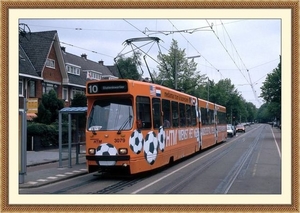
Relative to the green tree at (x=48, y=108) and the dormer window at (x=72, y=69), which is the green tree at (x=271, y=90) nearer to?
the dormer window at (x=72, y=69)

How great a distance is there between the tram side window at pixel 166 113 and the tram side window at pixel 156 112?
0.68 meters

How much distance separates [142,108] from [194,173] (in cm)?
352

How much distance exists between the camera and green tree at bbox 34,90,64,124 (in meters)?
34.7

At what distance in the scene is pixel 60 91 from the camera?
141 feet

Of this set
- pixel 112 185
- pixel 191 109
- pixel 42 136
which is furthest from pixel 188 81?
pixel 112 185

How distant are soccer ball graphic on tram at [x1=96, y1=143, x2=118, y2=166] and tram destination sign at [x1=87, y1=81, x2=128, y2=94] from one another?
1.83 meters

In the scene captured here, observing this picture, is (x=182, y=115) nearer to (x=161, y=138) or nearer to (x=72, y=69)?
(x=161, y=138)

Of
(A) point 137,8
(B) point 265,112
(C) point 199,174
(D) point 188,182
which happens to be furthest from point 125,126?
(B) point 265,112

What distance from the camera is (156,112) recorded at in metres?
16.8

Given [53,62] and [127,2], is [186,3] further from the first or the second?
[53,62]

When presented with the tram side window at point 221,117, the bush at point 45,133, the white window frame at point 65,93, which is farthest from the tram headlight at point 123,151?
the white window frame at point 65,93

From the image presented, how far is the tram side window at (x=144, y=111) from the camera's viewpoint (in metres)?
15.3

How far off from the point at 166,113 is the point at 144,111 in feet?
8.34

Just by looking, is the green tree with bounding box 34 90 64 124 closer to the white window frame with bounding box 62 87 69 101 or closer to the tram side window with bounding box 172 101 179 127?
the white window frame with bounding box 62 87 69 101
